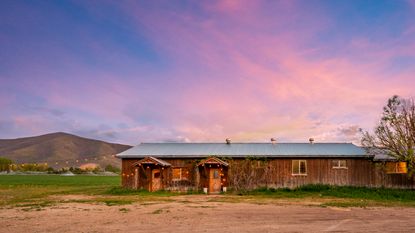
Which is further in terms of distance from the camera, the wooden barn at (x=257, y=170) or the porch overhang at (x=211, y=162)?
the wooden barn at (x=257, y=170)

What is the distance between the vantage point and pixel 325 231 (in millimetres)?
12172

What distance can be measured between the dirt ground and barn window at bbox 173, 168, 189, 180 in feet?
39.0

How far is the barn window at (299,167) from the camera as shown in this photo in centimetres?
3056

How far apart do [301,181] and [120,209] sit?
1684 centimetres

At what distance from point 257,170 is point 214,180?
11.6ft

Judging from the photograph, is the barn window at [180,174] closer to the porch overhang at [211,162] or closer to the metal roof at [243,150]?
the metal roof at [243,150]

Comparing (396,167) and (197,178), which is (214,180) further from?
(396,167)

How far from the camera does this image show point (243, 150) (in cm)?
3272

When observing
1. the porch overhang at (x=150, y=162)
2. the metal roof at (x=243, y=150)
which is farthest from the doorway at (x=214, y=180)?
the porch overhang at (x=150, y=162)

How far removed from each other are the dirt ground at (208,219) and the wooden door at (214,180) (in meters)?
11.2

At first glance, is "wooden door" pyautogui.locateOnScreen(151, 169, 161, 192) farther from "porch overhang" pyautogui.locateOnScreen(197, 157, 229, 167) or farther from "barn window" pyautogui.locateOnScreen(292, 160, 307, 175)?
"barn window" pyautogui.locateOnScreen(292, 160, 307, 175)

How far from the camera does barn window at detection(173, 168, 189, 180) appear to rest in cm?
3102

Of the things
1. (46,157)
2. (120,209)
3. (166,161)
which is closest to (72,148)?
(46,157)

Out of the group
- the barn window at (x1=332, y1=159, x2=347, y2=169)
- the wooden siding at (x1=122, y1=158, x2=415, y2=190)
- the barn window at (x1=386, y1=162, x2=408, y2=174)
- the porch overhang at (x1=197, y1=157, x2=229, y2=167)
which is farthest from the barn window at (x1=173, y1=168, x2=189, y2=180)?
the barn window at (x1=386, y1=162, x2=408, y2=174)
